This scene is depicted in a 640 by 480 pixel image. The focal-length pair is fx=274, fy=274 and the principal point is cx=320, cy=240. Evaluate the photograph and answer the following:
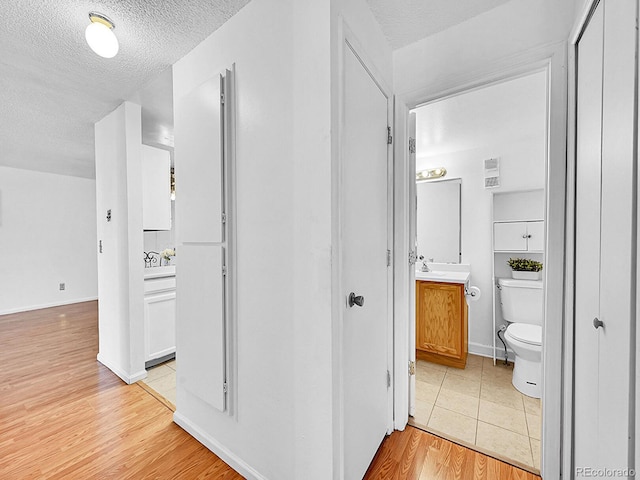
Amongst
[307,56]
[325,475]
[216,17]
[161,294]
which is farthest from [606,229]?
[161,294]

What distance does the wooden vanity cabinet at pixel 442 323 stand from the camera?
2445mm

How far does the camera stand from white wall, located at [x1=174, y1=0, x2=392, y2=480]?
104cm

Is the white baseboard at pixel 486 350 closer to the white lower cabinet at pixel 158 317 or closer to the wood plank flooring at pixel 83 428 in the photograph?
the wood plank flooring at pixel 83 428

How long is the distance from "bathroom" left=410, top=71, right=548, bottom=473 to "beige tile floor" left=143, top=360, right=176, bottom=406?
6.09ft

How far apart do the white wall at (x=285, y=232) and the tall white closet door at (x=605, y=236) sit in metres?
→ 0.80

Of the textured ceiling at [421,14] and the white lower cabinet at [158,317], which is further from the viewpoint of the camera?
the white lower cabinet at [158,317]

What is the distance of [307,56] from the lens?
41.8 inches

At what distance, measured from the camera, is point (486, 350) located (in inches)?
109

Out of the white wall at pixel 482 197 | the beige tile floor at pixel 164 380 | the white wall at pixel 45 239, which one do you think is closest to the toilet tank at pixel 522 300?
the white wall at pixel 482 197

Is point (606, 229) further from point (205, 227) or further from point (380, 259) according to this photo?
point (205, 227)

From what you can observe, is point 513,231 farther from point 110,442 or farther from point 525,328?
point 110,442

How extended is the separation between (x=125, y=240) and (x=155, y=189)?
647 millimetres

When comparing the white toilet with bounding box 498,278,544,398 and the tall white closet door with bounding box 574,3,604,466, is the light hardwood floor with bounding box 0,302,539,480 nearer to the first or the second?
the tall white closet door with bounding box 574,3,604,466

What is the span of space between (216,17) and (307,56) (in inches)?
29.1
